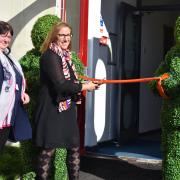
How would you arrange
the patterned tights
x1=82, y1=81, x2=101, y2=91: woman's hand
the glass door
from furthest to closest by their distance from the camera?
the glass door
the patterned tights
x1=82, y1=81, x2=101, y2=91: woman's hand

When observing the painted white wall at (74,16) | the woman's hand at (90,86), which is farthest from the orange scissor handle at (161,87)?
the painted white wall at (74,16)

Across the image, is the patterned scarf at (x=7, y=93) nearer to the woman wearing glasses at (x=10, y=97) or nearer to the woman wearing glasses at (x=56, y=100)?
the woman wearing glasses at (x=10, y=97)

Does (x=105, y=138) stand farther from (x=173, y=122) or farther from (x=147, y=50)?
(x=173, y=122)

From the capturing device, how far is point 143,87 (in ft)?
27.8

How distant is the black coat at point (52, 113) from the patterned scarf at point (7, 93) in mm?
347

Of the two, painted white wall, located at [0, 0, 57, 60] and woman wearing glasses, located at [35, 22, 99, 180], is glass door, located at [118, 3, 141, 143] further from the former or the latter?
woman wearing glasses, located at [35, 22, 99, 180]

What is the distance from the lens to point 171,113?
14.0ft

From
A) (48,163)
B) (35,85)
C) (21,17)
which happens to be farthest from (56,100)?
(21,17)

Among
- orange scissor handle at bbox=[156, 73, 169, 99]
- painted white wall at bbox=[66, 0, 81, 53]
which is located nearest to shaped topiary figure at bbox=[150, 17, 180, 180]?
orange scissor handle at bbox=[156, 73, 169, 99]

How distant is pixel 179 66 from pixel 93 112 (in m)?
2.77

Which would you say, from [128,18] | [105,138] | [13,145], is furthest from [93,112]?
[128,18]

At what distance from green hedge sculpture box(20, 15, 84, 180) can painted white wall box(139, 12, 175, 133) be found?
3593 millimetres

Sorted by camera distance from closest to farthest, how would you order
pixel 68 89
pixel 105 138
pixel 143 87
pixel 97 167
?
pixel 68 89 → pixel 97 167 → pixel 105 138 → pixel 143 87

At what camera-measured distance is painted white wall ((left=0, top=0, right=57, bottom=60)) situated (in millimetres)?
6566
